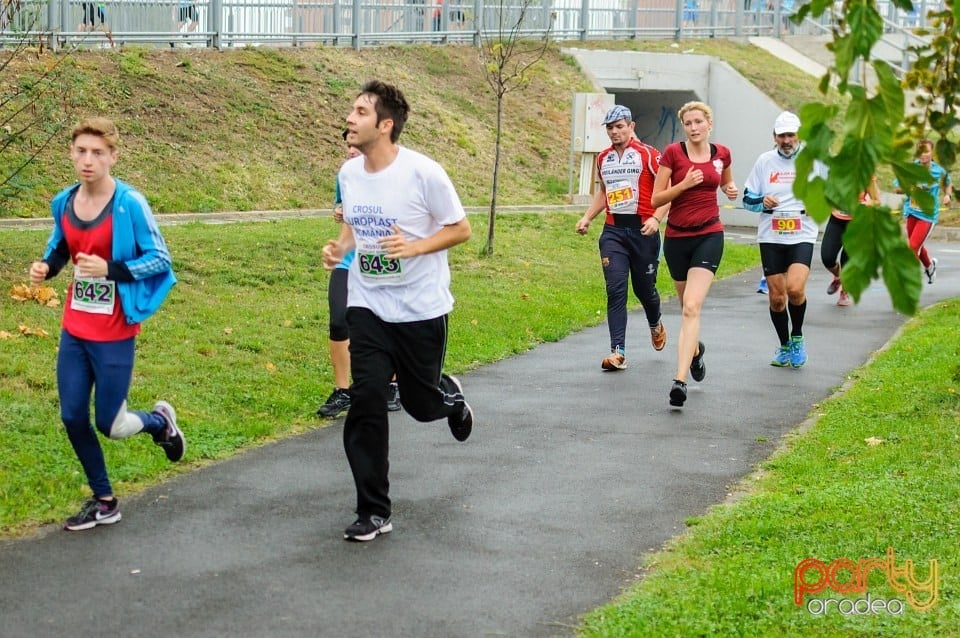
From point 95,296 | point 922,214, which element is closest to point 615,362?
point 95,296

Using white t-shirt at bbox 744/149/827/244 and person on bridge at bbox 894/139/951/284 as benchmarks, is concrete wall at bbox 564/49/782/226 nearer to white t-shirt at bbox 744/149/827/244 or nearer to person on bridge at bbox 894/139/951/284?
person on bridge at bbox 894/139/951/284

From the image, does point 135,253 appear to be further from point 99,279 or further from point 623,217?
point 623,217

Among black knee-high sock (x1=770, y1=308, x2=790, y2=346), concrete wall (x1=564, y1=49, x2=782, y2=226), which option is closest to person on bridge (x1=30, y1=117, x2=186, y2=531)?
black knee-high sock (x1=770, y1=308, x2=790, y2=346)

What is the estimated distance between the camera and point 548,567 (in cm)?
580

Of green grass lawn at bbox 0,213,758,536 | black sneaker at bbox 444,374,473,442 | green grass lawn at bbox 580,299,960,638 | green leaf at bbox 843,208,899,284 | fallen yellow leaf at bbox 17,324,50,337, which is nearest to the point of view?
green leaf at bbox 843,208,899,284

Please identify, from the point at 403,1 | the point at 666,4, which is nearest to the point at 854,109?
the point at 403,1

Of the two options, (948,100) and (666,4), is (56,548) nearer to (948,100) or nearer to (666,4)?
(948,100)

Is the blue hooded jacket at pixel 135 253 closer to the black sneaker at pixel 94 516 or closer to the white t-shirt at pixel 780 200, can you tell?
the black sneaker at pixel 94 516

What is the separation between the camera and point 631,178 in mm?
10812

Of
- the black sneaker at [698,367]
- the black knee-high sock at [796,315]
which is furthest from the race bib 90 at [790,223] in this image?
the black sneaker at [698,367]

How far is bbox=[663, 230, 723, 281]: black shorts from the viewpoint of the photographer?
10016 millimetres

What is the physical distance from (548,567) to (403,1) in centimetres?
2436

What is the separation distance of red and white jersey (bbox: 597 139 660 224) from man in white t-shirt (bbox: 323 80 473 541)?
15.3ft

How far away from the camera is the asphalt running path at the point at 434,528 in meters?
5.14
